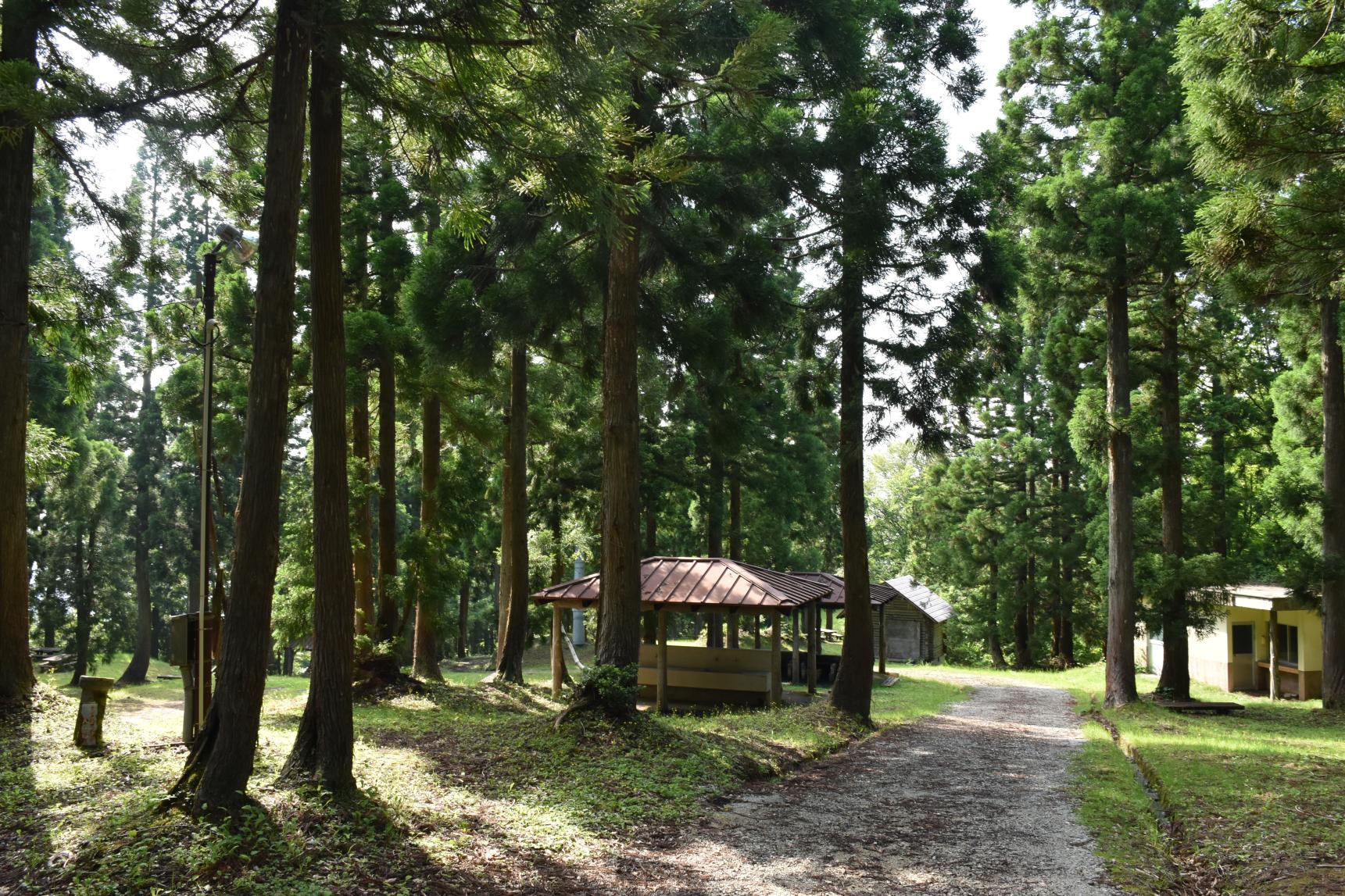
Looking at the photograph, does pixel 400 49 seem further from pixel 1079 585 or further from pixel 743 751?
pixel 1079 585

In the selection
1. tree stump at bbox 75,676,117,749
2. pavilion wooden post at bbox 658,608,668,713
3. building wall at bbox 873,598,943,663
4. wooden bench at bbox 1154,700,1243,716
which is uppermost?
tree stump at bbox 75,676,117,749

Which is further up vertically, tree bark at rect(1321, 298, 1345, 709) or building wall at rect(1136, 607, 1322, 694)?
tree bark at rect(1321, 298, 1345, 709)

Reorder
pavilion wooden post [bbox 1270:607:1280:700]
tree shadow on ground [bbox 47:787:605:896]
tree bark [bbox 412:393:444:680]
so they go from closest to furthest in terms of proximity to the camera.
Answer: tree shadow on ground [bbox 47:787:605:896] < tree bark [bbox 412:393:444:680] < pavilion wooden post [bbox 1270:607:1280:700]

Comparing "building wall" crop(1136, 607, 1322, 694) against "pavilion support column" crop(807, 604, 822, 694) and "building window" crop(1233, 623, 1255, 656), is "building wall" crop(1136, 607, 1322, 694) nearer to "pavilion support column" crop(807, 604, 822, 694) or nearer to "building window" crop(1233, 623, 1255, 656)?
"building window" crop(1233, 623, 1255, 656)

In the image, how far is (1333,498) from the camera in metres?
16.7

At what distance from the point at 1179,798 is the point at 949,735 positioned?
6151 mm

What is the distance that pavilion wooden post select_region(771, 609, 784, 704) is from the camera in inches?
685

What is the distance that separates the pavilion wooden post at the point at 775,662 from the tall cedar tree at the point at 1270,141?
11424 millimetres

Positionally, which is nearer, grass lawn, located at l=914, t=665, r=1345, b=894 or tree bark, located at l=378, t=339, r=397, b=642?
grass lawn, located at l=914, t=665, r=1345, b=894

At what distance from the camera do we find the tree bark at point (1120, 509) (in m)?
17.3

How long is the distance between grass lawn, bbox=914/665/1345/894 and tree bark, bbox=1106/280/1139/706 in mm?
2379

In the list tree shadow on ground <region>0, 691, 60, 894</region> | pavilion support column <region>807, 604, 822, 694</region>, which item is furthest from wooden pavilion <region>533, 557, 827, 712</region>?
tree shadow on ground <region>0, 691, 60, 894</region>

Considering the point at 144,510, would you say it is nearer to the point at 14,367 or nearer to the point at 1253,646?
the point at 14,367

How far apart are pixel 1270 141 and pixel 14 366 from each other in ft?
37.6
